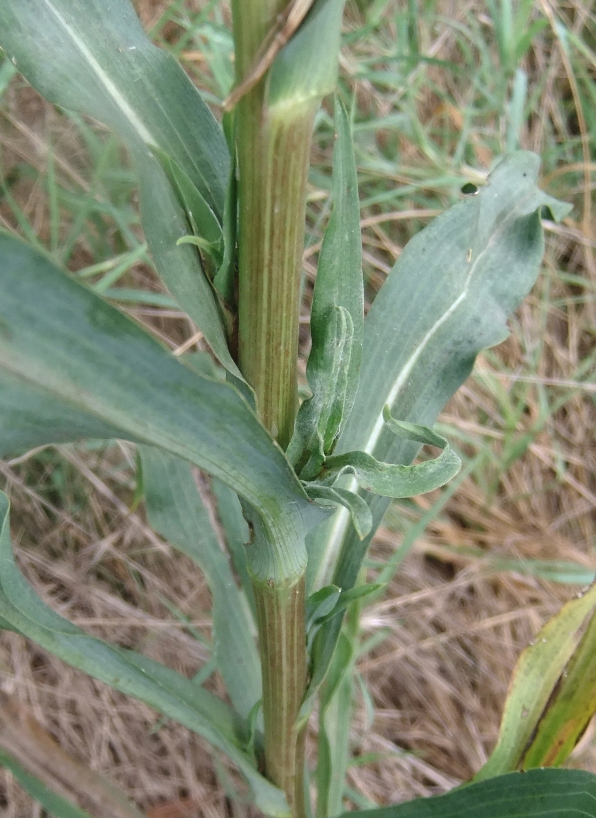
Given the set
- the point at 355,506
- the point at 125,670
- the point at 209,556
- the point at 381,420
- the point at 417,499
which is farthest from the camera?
the point at 417,499

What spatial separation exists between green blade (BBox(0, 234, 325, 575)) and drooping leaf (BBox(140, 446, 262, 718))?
0.45 metres

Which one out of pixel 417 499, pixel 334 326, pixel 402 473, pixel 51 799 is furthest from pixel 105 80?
pixel 417 499

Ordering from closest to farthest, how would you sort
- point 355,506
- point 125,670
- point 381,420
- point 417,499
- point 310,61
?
point 310,61
point 355,506
point 125,670
point 381,420
point 417,499

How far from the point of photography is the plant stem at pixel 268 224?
0.34 metres

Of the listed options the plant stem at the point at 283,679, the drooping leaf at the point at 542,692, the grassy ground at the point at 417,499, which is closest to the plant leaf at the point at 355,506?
the plant stem at the point at 283,679

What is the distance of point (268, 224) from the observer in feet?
1.26

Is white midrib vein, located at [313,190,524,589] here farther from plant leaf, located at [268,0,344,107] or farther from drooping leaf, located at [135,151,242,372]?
plant leaf, located at [268,0,344,107]

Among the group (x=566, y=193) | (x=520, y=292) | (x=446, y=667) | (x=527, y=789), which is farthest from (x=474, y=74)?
(x=527, y=789)

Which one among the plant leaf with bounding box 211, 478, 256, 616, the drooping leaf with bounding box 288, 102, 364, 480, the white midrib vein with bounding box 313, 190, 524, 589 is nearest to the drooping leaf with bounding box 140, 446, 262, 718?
the plant leaf with bounding box 211, 478, 256, 616

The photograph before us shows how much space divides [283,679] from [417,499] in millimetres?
828

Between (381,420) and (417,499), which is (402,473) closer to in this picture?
(381,420)

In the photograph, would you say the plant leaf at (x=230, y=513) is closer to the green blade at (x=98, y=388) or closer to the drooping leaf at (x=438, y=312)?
the drooping leaf at (x=438, y=312)

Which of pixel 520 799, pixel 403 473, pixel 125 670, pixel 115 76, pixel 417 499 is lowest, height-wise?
pixel 417 499

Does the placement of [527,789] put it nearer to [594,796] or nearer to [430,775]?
[594,796]
